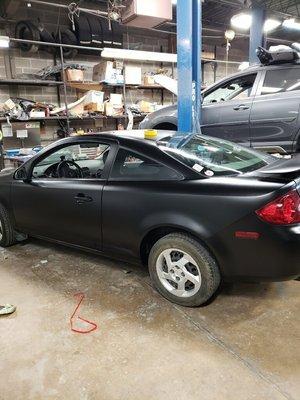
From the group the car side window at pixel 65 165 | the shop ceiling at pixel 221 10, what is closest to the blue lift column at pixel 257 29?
the shop ceiling at pixel 221 10

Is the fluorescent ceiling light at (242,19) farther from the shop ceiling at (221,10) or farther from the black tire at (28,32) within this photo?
the black tire at (28,32)

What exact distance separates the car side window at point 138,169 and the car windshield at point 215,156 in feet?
0.42

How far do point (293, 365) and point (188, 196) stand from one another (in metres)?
1.15

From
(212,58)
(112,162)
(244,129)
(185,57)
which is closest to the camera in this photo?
(112,162)

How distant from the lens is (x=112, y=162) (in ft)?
8.74

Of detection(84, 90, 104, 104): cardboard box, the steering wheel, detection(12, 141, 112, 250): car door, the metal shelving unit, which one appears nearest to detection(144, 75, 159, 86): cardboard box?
detection(84, 90, 104, 104): cardboard box

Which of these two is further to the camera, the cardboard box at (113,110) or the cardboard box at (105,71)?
the cardboard box at (113,110)

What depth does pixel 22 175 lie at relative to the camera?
3.28 metres

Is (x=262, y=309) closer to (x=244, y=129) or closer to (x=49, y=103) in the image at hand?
(x=244, y=129)

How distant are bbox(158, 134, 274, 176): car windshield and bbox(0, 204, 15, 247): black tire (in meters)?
1.98

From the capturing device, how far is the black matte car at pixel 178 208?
78.8 inches

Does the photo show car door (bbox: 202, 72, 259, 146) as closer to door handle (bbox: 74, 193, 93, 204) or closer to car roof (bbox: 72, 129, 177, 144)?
car roof (bbox: 72, 129, 177, 144)

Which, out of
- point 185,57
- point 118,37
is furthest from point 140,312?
point 118,37

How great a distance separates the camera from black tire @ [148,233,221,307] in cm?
221
